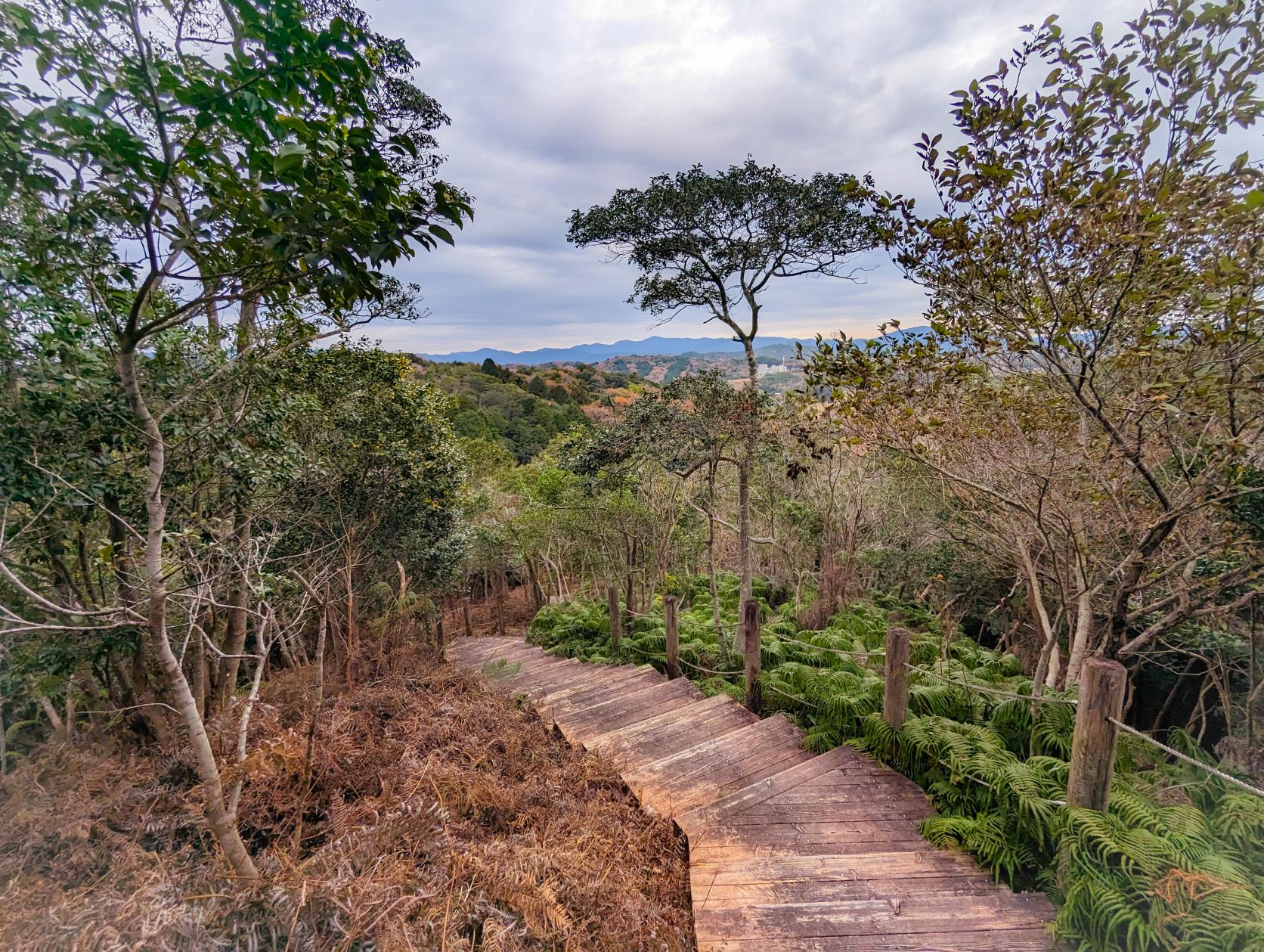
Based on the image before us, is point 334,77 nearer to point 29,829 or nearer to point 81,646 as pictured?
point 29,829

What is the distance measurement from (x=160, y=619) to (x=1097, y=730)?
4643 mm

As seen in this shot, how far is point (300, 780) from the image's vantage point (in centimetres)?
370

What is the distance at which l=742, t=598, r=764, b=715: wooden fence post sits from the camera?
5.38 m

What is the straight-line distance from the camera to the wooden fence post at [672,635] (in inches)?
251

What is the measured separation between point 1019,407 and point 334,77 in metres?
4.67

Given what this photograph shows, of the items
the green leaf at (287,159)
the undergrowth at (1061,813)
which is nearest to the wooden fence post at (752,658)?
the undergrowth at (1061,813)

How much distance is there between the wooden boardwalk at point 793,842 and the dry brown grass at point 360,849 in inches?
11.2

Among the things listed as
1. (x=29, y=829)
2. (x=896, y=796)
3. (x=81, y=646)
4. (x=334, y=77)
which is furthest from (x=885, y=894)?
(x=81, y=646)

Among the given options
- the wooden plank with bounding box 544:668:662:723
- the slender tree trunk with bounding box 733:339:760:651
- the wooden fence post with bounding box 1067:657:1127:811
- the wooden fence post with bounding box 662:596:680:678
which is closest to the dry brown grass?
the wooden plank with bounding box 544:668:662:723

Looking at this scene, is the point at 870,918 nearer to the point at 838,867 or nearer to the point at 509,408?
the point at 838,867

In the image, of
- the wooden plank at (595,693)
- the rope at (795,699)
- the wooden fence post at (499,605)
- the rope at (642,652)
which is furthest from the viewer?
the wooden fence post at (499,605)

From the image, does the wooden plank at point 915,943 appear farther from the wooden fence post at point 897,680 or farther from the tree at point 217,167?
the tree at point 217,167

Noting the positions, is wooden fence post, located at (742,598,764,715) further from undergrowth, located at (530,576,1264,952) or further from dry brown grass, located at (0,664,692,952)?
dry brown grass, located at (0,664,692,952)

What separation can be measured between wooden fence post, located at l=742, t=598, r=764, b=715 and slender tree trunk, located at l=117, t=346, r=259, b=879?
420 cm
